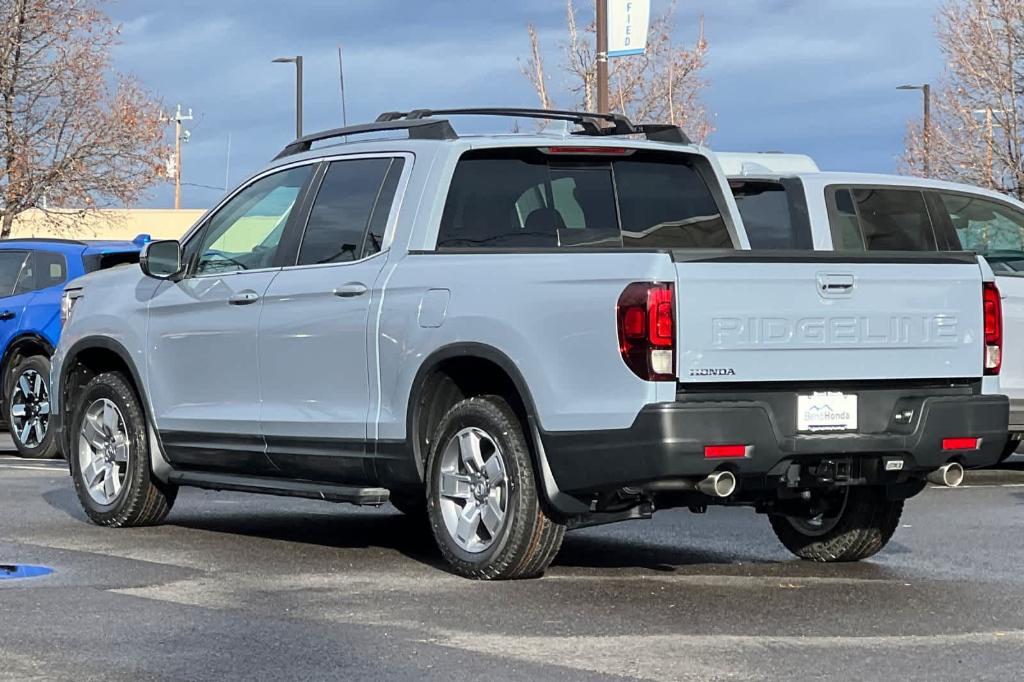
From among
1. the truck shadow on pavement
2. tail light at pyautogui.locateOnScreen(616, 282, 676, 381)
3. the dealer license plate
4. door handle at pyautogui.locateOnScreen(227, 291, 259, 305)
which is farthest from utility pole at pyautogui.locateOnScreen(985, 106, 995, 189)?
tail light at pyautogui.locateOnScreen(616, 282, 676, 381)

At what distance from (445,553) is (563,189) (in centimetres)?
180

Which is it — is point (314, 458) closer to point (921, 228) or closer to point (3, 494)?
point (3, 494)

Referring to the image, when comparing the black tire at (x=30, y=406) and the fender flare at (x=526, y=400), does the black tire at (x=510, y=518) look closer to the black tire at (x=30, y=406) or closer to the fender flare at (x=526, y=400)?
the fender flare at (x=526, y=400)

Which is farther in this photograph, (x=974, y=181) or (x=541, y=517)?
(x=974, y=181)

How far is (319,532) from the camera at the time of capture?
34.1 feet

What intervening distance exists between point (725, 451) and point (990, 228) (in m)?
5.78

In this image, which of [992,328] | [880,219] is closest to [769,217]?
[880,219]

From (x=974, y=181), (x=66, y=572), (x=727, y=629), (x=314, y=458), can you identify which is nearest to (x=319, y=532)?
(x=314, y=458)

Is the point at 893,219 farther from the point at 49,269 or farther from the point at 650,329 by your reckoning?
the point at 49,269

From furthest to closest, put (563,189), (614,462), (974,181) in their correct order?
(974,181) → (563,189) → (614,462)

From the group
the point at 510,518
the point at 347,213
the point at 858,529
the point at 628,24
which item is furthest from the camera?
the point at 628,24

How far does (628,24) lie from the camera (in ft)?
67.3

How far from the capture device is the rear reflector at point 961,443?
26.3ft

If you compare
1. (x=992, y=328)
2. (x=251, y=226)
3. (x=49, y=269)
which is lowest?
(x=992, y=328)
